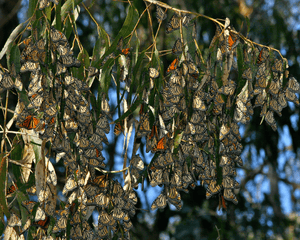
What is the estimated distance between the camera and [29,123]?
78 cm

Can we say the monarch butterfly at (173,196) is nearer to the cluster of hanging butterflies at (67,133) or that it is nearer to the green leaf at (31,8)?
the cluster of hanging butterflies at (67,133)

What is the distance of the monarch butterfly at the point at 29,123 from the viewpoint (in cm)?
78

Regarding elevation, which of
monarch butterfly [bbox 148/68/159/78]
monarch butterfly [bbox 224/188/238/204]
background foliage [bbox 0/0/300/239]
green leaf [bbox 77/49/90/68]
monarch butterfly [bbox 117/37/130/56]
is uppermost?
background foliage [bbox 0/0/300/239]

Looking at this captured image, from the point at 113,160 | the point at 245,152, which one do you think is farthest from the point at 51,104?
the point at 245,152

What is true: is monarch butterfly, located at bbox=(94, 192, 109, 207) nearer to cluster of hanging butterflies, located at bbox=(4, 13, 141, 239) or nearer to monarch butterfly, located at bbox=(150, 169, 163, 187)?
cluster of hanging butterflies, located at bbox=(4, 13, 141, 239)

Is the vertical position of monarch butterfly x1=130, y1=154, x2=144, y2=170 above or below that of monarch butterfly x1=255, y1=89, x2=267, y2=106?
below

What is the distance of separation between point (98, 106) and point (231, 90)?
295 mm

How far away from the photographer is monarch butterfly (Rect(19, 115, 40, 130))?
78cm

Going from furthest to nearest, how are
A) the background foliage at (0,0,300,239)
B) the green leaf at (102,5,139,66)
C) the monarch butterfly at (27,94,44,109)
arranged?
the background foliage at (0,0,300,239)
the green leaf at (102,5,139,66)
the monarch butterfly at (27,94,44,109)

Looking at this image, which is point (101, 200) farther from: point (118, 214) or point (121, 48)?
point (121, 48)

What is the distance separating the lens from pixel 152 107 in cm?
92

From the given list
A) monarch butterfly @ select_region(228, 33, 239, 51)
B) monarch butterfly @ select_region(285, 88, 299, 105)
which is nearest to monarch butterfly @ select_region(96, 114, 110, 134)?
monarch butterfly @ select_region(228, 33, 239, 51)

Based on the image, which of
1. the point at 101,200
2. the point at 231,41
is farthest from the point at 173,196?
the point at 231,41

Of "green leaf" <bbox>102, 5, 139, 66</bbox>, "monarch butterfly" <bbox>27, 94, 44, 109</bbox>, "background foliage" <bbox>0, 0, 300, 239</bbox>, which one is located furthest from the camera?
"background foliage" <bbox>0, 0, 300, 239</bbox>
